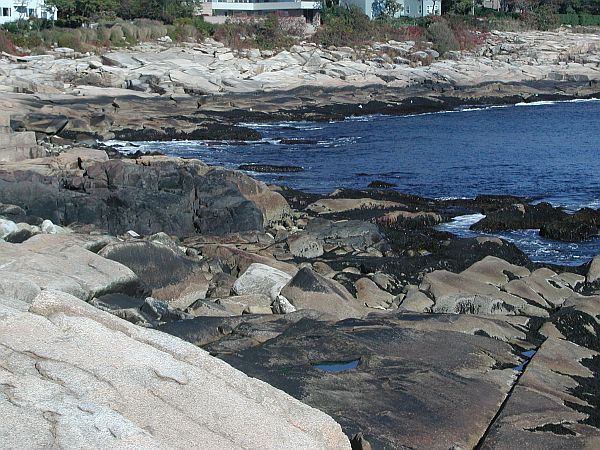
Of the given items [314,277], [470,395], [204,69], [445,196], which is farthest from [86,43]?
[470,395]

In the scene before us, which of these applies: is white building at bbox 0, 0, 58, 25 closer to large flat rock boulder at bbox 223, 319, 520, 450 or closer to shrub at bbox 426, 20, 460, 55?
shrub at bbox 426, 20, 460, 55

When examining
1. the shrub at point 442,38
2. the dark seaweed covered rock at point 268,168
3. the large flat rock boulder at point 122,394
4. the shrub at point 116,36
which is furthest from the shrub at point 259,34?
the large flat rock boulder at point 122,394

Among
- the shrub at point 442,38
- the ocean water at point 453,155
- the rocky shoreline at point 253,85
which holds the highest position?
the shrub at point 442,38

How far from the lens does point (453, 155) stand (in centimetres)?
3700

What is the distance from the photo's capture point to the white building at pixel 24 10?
69.0 m

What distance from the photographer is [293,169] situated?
32.1m

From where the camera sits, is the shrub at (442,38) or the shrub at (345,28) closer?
the shrub at (345,28)

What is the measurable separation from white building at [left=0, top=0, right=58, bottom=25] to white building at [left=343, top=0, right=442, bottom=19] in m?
25.1

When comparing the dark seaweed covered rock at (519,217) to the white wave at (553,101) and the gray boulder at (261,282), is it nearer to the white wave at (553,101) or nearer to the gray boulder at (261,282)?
the gray boulder at (261,282)

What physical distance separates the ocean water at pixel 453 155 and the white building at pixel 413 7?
30182 millimetres

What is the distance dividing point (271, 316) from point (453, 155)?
25944mm

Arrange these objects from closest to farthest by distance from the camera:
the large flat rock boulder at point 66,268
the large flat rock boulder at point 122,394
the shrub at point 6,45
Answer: the large flat rock boulder at point 122,394 < the large flat rock boulder at point 66,268 < the shrub at point 6,45

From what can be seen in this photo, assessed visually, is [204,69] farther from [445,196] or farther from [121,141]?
[445,196]

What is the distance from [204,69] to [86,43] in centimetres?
909
